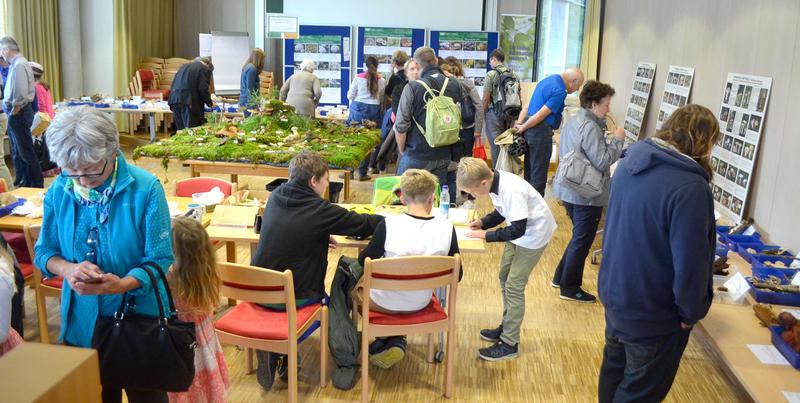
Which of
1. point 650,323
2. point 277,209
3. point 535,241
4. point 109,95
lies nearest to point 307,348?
point 277,209

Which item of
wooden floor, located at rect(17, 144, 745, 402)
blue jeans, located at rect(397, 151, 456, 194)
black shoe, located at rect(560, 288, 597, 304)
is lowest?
wooden floor, located at rect(17, 144, 745, 402)

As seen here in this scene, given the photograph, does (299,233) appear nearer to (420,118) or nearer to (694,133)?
(694,133)

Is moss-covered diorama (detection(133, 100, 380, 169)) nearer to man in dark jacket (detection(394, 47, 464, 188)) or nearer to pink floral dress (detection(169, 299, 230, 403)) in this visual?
man in dark jacket (detection(394, 47, 464, 188))

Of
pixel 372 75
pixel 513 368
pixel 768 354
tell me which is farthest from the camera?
pixel 372 75

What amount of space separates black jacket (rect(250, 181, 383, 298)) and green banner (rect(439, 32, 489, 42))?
8.35 metres

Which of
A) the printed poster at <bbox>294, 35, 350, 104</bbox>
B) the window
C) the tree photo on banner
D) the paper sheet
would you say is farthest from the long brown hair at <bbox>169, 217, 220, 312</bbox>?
the tree photo on banner

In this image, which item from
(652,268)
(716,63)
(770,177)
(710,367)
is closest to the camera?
(652,268)

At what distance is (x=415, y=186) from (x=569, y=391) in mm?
1330

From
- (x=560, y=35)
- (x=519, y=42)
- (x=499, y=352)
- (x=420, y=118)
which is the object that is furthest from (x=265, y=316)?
(x=519, y=42)

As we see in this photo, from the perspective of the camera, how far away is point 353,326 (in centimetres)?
365

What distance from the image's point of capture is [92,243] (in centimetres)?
225

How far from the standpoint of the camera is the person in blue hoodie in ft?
7.66

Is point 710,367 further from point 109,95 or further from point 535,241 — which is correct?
point 109,95

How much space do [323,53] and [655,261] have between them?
958cm
